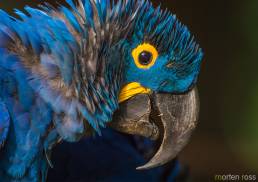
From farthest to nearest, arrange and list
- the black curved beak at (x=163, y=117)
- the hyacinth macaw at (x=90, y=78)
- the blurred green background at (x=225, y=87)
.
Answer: the blurred green background at (x=225, y=87) < the black curved beak at (x=163, y=117) < the hyacinth macaw at (x=90, y=78)

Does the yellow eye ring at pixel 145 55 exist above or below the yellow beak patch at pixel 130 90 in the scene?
above

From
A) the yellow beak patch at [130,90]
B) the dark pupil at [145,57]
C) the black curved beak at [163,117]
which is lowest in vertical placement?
the black curved beak at [163,117]

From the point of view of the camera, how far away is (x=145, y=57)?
1.22 meters

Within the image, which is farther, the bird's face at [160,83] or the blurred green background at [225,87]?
the blurred green background at [225,87]

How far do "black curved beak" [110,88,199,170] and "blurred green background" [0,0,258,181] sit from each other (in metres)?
1.57

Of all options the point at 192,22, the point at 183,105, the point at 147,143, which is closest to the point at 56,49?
the point at 183,105

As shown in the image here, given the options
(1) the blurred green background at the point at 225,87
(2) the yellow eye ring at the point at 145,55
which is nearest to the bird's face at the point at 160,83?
(2) the yellow eye ring at the point at 145,55

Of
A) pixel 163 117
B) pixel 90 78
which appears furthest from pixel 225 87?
pixel 90 78

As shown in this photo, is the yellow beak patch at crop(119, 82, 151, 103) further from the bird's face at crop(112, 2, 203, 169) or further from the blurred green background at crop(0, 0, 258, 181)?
the blurred green background at crop(0, 0, 258, 181)

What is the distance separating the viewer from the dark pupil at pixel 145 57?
1.22 metres

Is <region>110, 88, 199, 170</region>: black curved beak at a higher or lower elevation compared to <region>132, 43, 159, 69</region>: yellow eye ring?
lower

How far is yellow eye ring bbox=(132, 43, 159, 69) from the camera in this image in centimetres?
122

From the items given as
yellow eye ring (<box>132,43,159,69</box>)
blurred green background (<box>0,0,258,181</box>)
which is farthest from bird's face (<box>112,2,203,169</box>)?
blurred green background (<box>0,0,258,181</box>)

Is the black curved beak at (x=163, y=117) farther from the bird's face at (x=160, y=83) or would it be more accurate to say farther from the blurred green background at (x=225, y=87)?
the blurred green background at (x=225, y=87)
